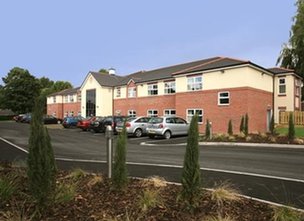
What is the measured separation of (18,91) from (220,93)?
2172 inches

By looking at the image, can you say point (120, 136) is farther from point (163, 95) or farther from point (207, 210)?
point (163, 95)

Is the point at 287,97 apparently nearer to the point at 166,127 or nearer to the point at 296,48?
the point at 296,48

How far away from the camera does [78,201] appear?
18.4 ft

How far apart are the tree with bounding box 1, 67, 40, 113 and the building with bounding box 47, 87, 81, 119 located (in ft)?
30.0

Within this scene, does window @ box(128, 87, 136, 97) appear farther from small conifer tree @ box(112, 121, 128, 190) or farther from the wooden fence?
small conifer tree @ box(112, 121, 128, 190)

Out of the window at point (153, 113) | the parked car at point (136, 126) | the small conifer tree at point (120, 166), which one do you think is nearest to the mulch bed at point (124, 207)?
the small conifer tree at point (120, 166)

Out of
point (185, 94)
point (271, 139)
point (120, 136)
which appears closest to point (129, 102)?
point (185, 94)

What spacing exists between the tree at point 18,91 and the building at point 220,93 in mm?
38325

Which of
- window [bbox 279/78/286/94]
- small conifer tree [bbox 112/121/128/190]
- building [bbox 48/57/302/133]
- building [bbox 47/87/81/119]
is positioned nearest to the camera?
small conifer tree [bbox 112/121/128/190]

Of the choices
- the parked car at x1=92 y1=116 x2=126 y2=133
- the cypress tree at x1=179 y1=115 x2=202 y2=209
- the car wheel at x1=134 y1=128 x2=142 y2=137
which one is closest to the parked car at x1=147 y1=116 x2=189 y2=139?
the car wheel at x1=134 y1=128 x2=142 y2=137

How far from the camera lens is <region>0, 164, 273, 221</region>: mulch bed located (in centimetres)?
498

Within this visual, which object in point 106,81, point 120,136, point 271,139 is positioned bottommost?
point 271,139

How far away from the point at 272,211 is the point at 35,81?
255ft

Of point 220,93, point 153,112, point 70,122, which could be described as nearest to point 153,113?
point 153,112
